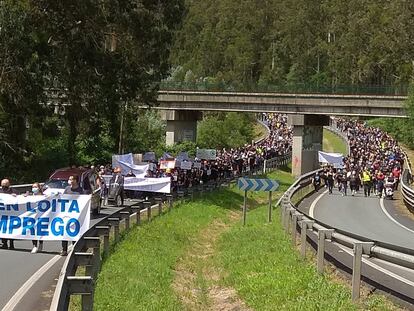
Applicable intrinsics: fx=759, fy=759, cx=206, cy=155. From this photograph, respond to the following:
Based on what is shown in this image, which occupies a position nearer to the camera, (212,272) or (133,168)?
(212,272)

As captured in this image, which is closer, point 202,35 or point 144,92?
point 144,92

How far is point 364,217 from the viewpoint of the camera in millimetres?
30188

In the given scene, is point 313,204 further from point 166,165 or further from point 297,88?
point 297,88

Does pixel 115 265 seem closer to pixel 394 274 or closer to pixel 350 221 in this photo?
pixel 394 274

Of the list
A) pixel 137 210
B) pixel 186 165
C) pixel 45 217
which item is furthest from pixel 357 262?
pixel 186 165

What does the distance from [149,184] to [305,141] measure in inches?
1210

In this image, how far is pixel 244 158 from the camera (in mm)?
54031

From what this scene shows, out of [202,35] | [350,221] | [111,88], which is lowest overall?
[350,221]

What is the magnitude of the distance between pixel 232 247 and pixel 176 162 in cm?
1984

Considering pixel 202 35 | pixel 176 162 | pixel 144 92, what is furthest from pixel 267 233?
pixel 202 35

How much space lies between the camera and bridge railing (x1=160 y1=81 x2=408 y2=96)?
58.0 meters

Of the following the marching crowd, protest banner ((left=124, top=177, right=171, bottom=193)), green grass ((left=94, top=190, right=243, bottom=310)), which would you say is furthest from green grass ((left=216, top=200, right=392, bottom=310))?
protest banner ((left=124, top=177, right=171, bottom=193))

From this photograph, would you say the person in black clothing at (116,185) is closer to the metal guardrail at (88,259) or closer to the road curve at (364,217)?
the metal guardrail at (88,259)

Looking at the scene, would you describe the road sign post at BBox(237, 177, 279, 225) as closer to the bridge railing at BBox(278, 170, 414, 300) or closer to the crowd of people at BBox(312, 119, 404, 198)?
the bridge railing at BBox(278, 170, 414, 300)
